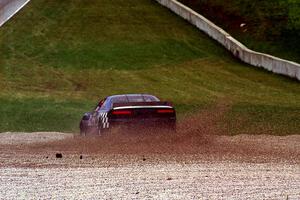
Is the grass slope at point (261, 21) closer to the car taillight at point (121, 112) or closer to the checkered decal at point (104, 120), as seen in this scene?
the checkered decal at point (104, 120)

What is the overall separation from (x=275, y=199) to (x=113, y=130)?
9950 mm

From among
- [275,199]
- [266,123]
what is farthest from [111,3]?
[275,199]

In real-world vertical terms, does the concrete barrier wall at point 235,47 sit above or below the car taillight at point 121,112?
above

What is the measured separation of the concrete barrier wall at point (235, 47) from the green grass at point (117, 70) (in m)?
0.41

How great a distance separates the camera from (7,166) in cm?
1620

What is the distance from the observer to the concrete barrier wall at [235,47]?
3909 centimetres

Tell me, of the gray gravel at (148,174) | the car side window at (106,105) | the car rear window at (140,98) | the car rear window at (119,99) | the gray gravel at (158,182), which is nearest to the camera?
the gray gravel at (158,182)

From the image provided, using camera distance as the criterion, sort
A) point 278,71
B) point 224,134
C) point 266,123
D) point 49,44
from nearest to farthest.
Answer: point 224,134, point 266,123, point 278,71, point 49,44

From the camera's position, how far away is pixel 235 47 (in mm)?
44875

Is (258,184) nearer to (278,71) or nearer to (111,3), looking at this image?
(278,71)

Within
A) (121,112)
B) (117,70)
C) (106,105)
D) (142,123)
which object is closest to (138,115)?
(142,123)

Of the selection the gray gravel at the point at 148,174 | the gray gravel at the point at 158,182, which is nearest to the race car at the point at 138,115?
the gray gravel at the point at 148,174

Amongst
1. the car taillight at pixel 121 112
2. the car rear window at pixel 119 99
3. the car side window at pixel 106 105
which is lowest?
the car taillight at pixel 121 112

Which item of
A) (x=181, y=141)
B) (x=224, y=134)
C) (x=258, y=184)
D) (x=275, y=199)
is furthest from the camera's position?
(x=224, y=134)
